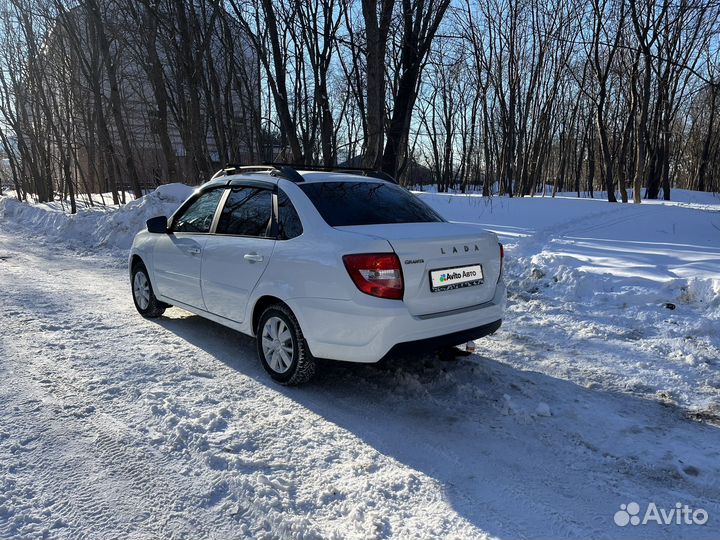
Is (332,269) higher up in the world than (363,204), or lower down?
lower down

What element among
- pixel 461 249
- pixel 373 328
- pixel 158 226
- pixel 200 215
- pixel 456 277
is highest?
pixel 200 215

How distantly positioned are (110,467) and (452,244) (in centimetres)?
274

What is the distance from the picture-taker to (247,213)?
4.50m

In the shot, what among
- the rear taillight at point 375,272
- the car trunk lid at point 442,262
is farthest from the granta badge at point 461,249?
the rear taillight at point 375,272

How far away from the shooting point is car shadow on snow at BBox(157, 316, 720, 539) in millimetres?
2531

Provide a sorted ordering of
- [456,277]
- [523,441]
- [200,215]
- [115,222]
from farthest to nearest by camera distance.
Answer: [115,222] < [200,215] < [456,277] < [523,441]

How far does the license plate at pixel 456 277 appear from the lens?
3598 mm

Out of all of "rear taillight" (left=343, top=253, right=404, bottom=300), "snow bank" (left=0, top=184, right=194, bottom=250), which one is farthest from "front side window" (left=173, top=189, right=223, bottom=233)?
"snow bank" (left=0, top=184, right=194, bottom=250)

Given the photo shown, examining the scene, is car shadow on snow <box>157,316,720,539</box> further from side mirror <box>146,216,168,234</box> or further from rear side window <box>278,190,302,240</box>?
side mirror <box>146,216,168,234</box>

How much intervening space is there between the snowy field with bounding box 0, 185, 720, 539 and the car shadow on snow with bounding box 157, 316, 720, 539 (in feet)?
0.05

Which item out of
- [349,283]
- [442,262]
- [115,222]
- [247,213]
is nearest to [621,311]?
[442,262]

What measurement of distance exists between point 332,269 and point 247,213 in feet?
4.63

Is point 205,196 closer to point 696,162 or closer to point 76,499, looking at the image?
point 76,499

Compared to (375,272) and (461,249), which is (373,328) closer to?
(375,272)
